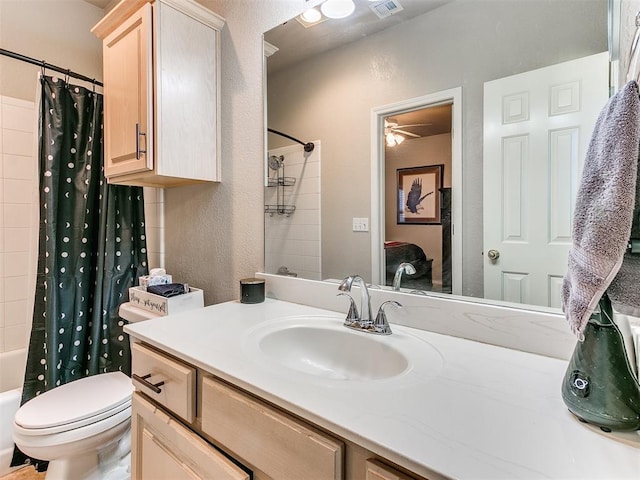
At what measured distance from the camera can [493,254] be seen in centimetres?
94

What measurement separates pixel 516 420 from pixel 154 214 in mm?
1988

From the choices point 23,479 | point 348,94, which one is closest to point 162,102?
point 348,94

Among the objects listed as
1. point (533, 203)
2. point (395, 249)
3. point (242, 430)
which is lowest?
point (242, 430)

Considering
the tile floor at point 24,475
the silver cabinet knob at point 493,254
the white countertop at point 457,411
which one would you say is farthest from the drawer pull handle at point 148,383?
the tile floor at point 24,475

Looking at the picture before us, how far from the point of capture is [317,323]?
1.08 meters

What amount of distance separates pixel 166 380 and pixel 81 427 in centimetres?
66

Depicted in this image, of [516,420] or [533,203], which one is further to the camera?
[533,203]

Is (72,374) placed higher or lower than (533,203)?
lower

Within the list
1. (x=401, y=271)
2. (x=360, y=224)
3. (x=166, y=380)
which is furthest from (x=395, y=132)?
(x=166, y=380)

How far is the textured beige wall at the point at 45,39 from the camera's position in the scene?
1853 millimetres

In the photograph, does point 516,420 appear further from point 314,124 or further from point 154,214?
point 154,214

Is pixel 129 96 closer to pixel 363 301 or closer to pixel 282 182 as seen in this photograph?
pixel 282 182

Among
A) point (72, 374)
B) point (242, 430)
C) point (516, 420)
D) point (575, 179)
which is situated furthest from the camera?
point (72, 374)

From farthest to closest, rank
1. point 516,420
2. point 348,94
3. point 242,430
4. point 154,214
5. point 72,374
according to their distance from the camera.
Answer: point 154,214 < point 72,374 < point 348,94 < point 242,430 < point 516,420
